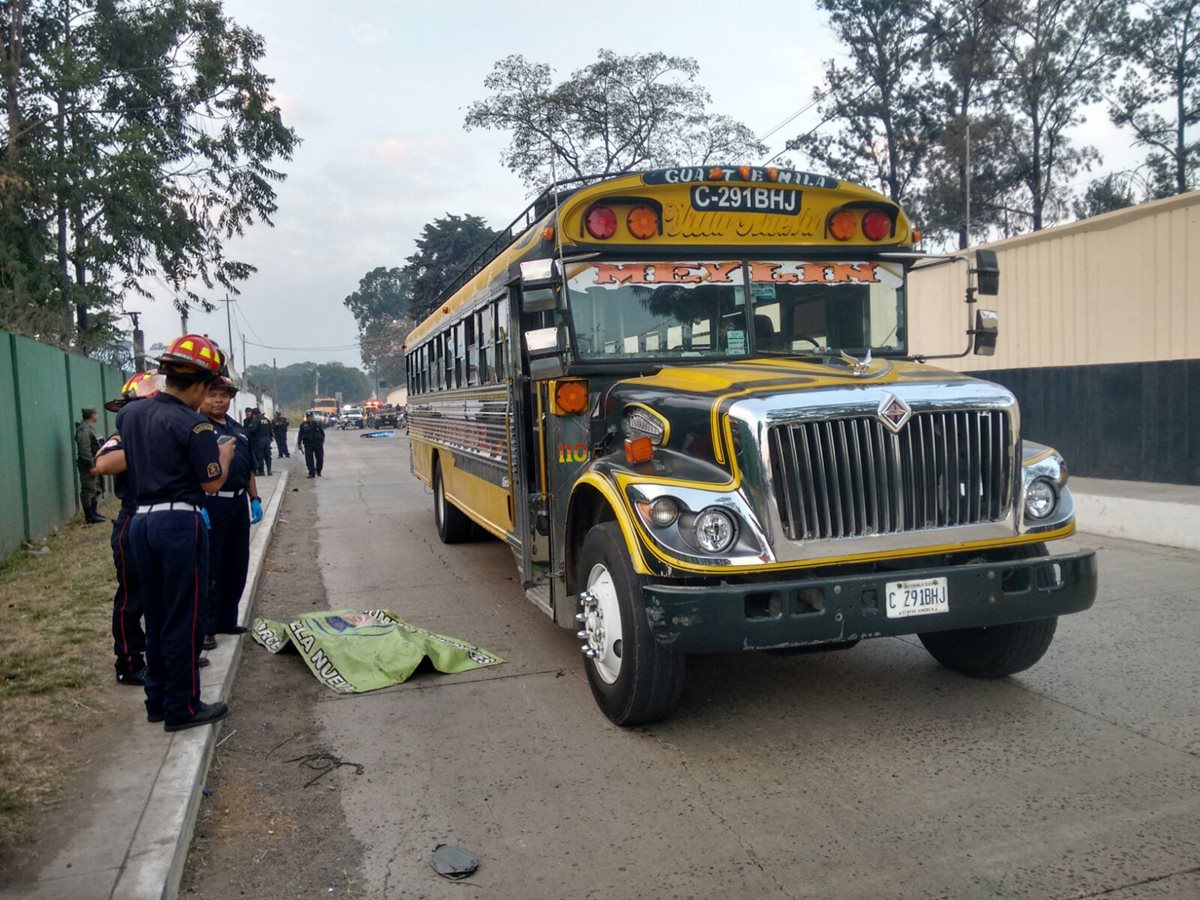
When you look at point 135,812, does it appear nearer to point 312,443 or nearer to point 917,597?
point 917,597

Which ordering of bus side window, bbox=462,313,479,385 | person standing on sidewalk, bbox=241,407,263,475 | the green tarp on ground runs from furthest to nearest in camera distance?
person standing on sidewalk, bbox=241,407,263,475 < bus side window, bbox=462,313,479,385 < the green tarp on ground

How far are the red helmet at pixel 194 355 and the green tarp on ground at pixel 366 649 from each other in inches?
78.6

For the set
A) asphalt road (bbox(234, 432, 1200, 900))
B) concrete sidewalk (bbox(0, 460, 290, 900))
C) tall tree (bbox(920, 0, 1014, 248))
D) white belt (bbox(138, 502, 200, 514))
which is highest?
tall tree (bbox(920, 0, 1014, 248))

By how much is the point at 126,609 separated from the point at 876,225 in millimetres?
4826

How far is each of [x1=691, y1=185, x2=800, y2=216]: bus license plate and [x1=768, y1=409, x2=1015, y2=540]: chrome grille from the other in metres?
1.79

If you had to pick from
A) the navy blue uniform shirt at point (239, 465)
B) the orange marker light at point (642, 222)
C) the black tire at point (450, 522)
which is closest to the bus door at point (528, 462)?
the orange marker light at point (642, 222)

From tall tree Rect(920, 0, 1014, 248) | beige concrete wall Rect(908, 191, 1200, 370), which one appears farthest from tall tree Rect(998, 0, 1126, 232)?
beige concrete wall Rect(908, 191, 1200, 370)

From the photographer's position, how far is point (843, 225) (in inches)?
227

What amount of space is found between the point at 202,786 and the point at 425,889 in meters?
1.36

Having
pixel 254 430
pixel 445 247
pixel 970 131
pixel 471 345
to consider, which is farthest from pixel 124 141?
pixel 445 247

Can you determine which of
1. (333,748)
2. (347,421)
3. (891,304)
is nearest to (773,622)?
(333,748)

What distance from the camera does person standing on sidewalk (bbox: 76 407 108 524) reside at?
40.5 ft

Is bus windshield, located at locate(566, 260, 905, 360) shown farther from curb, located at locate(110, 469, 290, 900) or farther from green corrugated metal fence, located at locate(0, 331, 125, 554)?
green corrugated metal fence, located at locate(0, 331, 125, 554)

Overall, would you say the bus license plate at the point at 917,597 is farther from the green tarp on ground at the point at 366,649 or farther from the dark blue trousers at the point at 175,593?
the dark blue trousers at the point at 175,593
